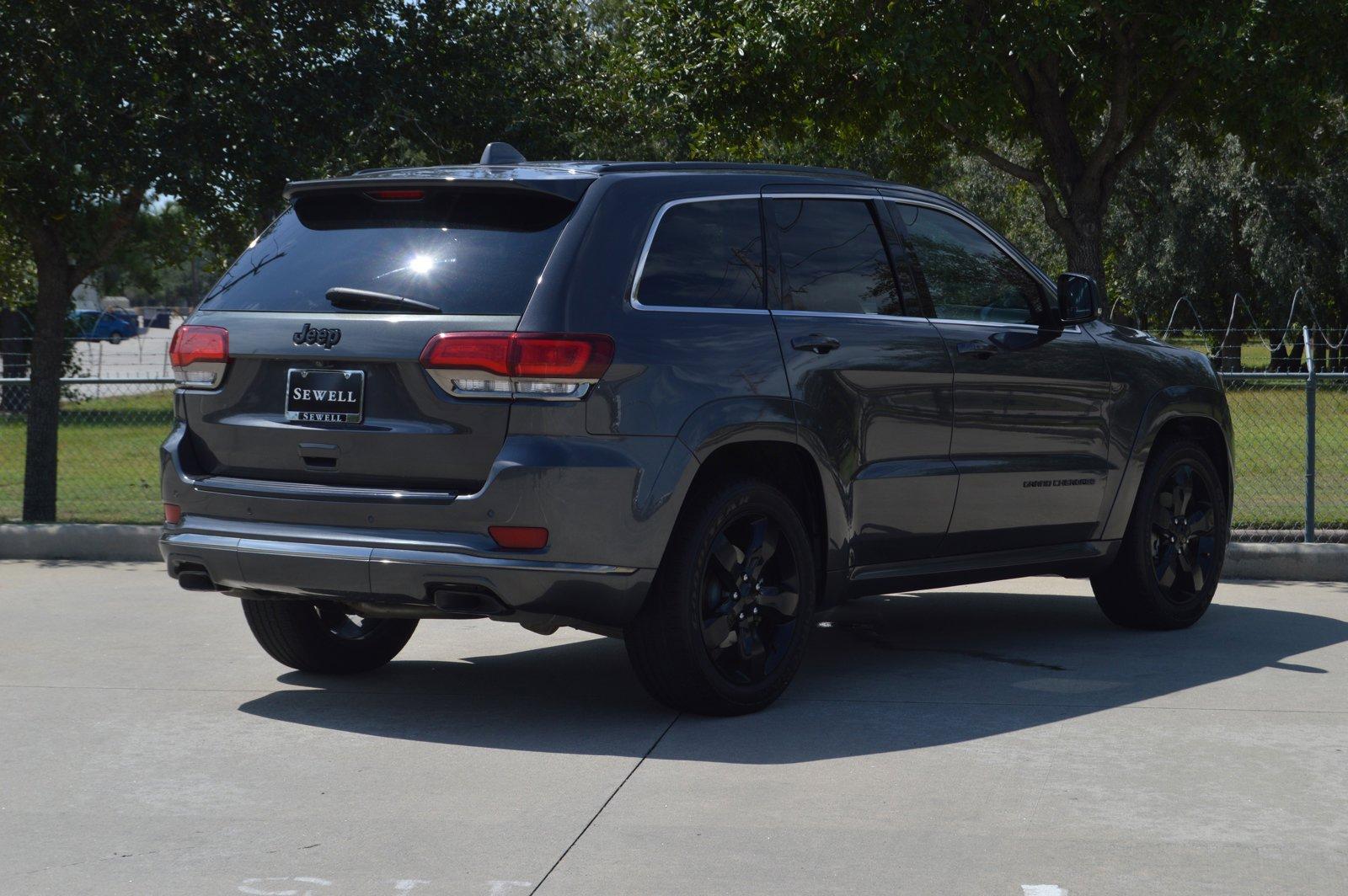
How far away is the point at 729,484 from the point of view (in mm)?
6281

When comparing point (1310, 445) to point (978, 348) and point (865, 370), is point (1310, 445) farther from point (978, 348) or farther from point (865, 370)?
point (865, 370)

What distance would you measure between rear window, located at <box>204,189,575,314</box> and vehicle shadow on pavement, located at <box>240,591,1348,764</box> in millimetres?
1514

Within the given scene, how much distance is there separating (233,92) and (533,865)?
9232mm

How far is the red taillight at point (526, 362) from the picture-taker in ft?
19.0

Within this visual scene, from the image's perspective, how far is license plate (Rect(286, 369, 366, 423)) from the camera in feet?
19.8

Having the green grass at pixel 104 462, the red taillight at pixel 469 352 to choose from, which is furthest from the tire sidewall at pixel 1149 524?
the green grass at pixel 104 462

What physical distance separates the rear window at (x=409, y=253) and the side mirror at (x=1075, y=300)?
2.68 m

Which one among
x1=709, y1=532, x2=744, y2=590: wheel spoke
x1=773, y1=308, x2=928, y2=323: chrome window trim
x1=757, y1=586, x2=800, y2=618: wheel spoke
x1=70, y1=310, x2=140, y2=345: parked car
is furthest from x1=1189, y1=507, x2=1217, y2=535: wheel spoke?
x1=70, y1=310, x2=140, y2=345: parked car

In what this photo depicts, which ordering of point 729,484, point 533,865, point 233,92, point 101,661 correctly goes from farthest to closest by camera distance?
1. point 233,92
2. point 101,661
3. point 729,484
4. point 533,865

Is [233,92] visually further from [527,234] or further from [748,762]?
[748,762]

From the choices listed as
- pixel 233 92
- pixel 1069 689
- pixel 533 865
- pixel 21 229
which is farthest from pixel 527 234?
pixel 21 229

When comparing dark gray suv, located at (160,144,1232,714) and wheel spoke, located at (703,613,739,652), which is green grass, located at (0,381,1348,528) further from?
wheel spoke, located at (703,613,739,652)

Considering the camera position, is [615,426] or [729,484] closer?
[615,426]

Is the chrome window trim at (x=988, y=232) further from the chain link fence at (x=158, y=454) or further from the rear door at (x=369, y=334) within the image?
the chain link fence at (x=158, y=454)
